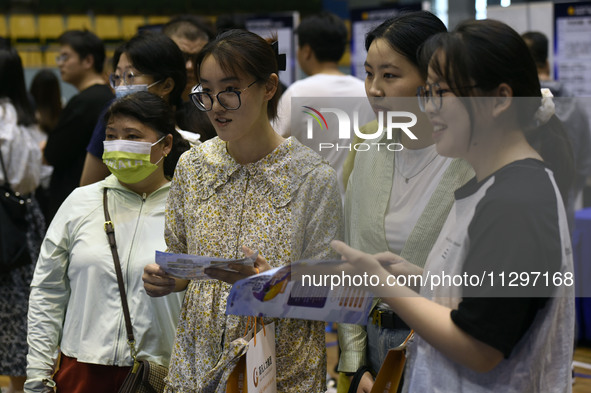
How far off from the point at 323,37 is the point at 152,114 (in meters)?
2.33

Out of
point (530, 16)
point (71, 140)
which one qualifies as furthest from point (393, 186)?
point (530, 16)

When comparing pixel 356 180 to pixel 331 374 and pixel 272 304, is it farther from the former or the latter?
pixel 331 374

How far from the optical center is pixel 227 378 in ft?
5.79

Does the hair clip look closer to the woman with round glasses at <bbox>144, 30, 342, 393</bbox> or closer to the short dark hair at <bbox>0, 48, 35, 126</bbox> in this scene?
the woman with round glasses at <bbox>144, 30, 342, 393</bbox>

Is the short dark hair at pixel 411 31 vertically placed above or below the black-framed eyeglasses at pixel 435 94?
above

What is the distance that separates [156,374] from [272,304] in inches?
30.0

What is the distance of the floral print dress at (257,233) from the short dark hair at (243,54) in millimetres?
219

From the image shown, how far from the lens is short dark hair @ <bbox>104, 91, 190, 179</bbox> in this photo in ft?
8.06

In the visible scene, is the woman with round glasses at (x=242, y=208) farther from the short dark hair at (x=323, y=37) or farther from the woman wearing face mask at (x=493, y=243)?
the short dark hair at (x=323, y=37)

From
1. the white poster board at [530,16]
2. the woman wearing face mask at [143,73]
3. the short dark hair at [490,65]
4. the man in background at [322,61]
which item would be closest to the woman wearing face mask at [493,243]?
the short dark hair at [490,65]

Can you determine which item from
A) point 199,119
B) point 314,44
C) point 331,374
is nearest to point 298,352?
point 199,119

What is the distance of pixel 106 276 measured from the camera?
7.53ft

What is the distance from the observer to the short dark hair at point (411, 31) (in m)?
1.80

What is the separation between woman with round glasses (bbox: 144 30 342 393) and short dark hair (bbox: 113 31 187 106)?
3.23ft
